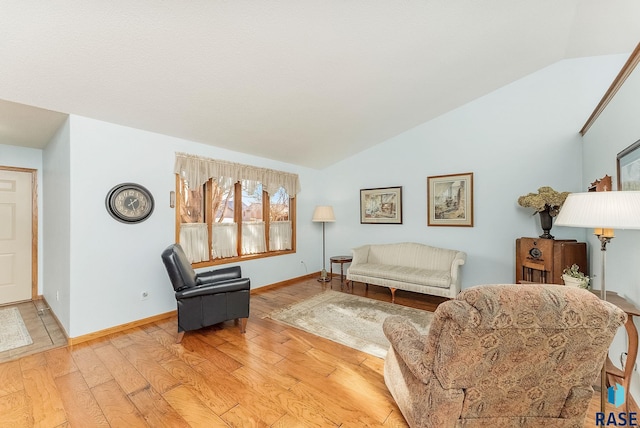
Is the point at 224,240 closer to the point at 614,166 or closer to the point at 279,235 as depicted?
the point at 279,235

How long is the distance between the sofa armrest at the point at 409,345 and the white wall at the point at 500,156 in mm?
2871

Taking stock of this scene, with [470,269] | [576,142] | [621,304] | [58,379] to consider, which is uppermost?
[576,142]

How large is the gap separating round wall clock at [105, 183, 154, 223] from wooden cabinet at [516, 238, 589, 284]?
4.63 meters

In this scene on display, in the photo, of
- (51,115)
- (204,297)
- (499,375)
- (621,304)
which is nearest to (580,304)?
(499,375)

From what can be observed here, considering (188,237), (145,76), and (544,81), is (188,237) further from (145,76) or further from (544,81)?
(544,81)

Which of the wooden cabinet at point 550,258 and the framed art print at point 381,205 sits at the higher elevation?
the framed art print at point 381,205

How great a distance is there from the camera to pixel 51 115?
8.54 feet

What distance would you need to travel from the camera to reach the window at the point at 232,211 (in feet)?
11.7

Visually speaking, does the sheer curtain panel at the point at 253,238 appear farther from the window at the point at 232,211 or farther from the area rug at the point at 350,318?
the area rug at the point at 350,318

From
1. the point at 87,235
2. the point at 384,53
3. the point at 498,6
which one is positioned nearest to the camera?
the point at 498,6

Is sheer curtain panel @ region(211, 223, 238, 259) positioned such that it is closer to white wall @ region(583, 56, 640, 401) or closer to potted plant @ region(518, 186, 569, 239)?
potted plant @ region(518, 186, 569, 239)

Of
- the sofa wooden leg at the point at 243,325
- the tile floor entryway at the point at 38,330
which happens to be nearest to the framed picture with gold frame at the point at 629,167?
the sofa wooden leg at the point at 243,325

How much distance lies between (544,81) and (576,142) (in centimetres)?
93

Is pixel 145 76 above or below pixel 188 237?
above
